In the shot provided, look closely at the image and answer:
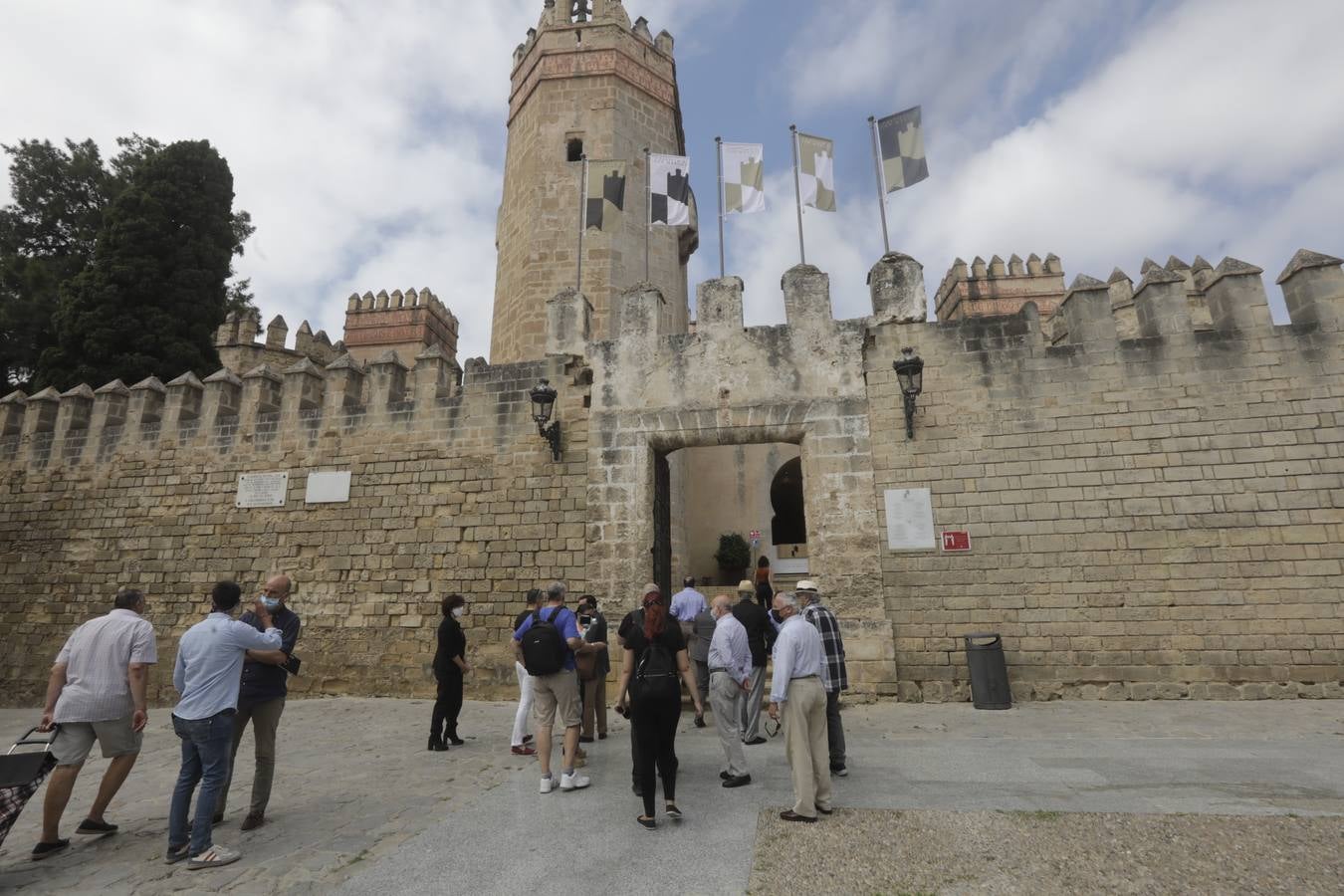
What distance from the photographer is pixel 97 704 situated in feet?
13.1

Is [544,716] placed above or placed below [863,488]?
below

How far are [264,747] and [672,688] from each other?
110 inches

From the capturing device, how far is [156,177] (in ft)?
59.4

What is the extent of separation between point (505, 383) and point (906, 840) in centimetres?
822

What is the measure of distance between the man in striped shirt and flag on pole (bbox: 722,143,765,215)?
9.74 metres

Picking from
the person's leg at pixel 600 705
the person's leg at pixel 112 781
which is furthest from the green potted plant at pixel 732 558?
the person's leg at pixel 112 781

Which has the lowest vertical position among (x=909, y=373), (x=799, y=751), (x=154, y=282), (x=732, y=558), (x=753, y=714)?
(x=753, y=714)

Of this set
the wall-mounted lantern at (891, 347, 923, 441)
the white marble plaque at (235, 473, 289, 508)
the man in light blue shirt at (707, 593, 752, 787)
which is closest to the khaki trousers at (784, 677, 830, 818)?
the man in light blue shirt at (707, 593, 752, 787)

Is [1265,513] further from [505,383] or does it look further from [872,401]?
[505,383]

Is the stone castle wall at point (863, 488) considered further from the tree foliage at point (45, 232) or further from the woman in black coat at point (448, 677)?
the tree foliage at point (45, 232)

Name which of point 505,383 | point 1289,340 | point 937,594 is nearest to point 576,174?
point 505,383

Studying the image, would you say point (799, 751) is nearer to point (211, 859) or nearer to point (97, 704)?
point (211, 859)

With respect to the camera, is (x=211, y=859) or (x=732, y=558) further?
(x=732, y=558)

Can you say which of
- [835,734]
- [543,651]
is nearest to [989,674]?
[835,734]
